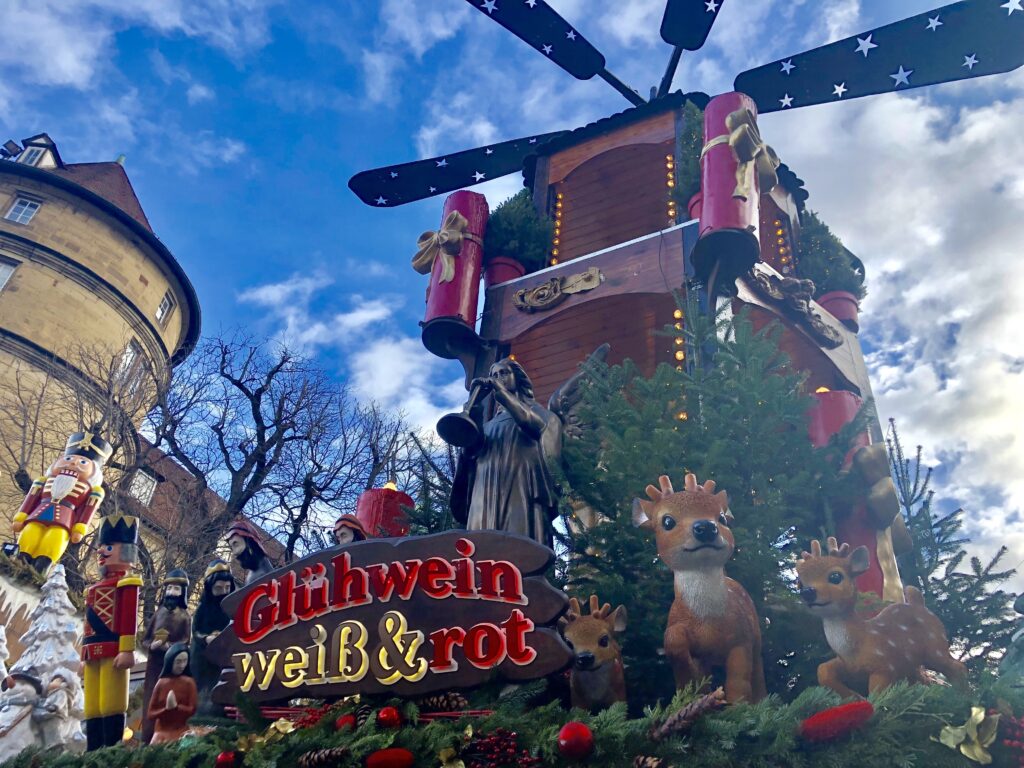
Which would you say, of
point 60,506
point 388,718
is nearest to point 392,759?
point 388,718

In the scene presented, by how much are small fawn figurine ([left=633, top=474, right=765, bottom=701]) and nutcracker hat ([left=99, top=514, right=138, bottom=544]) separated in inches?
203

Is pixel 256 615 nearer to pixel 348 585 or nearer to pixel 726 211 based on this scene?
pixel 348 585

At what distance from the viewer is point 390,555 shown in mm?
5770

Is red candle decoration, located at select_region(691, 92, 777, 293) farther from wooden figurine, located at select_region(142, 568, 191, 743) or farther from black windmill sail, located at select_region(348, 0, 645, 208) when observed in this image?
wooden figurine, located at select_region(142, 568, 191, 743)

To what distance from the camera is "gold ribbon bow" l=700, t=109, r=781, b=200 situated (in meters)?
11.0

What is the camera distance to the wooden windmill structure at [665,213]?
37.4ft

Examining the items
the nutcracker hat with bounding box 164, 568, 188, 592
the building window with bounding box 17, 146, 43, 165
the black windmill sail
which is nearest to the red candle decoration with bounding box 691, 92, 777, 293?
the black windmill sail

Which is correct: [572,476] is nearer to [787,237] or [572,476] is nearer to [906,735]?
[906,735]

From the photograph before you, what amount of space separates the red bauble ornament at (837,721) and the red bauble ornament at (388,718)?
2472mm

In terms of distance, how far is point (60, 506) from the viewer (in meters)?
10.4

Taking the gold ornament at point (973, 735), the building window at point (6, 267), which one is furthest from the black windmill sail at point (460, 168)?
the building window at point (6, 267)

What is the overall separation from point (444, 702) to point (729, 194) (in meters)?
8.25

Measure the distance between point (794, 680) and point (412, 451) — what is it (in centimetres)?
2060

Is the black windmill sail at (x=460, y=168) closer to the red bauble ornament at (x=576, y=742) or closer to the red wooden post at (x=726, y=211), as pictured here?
the red wooden post at (x=726, y=211)
